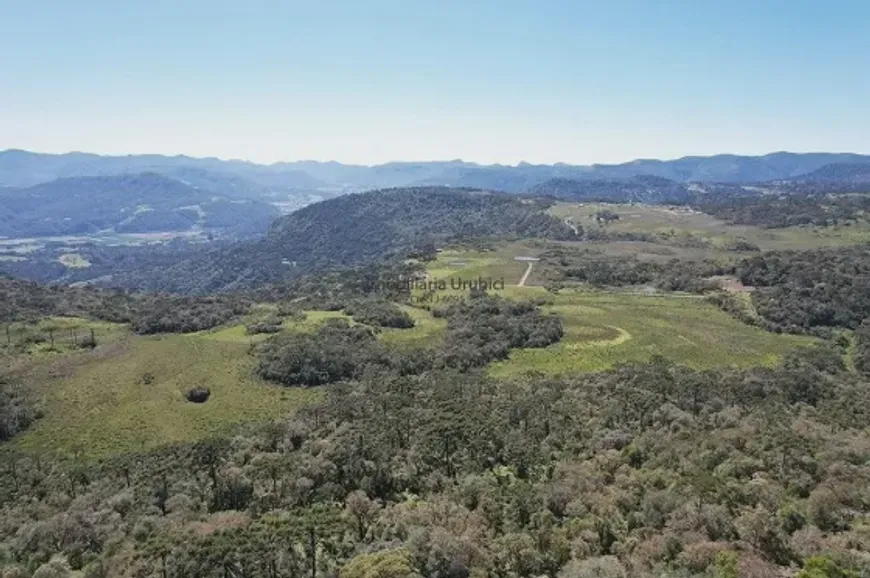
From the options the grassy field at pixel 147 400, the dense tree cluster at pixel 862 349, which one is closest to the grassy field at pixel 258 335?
the grassy field at pixel 147 400

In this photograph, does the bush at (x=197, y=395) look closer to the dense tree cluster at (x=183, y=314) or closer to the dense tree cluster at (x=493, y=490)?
the dense tree cluster at (x=493, y=490)

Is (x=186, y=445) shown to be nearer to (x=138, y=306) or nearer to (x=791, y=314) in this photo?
(x=138, y=306)

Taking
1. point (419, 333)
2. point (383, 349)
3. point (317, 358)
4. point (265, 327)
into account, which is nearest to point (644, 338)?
point (419, 333)

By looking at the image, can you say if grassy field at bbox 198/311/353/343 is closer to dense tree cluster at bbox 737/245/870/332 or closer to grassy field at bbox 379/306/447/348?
grassy field at bbox 379/306/447/348

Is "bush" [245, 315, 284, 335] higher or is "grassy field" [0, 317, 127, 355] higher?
"bush" [245, 315, 284, 335]

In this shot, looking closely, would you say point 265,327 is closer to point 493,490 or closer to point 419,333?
point 419,333

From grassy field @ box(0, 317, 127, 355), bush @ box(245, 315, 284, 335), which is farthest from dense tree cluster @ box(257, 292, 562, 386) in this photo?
grassy field @ box(0, 317, 127, 355)
